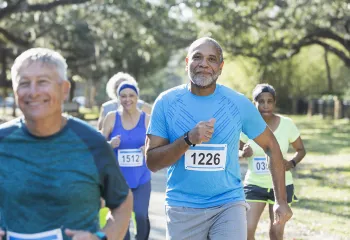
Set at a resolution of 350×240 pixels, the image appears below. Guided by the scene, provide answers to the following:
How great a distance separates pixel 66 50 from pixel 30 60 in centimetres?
4247

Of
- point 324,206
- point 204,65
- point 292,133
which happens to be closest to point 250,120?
point 204,65

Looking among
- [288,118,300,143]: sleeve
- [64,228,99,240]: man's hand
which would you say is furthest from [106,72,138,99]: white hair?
[64,228,99,240]: man's hand

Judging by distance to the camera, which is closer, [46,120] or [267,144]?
[46,120]

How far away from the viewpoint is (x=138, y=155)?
275 inches

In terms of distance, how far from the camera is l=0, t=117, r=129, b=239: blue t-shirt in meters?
2.96

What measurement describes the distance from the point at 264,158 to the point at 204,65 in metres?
2.23

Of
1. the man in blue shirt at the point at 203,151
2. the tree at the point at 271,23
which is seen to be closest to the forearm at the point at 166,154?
the man in blue shirt at the point at 203,151

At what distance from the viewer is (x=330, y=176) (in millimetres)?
15344

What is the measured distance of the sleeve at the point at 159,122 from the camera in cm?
472

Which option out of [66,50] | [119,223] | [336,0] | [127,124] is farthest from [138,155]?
[66,50]

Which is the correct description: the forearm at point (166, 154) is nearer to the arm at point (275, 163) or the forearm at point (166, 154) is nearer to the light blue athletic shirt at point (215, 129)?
the light blue athletic shirt at point (215, 129)

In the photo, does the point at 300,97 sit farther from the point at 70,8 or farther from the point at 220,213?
the point at 220,213

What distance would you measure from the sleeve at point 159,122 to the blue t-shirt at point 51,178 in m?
1.67

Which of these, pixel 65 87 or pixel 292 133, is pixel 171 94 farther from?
pixel 292 133
